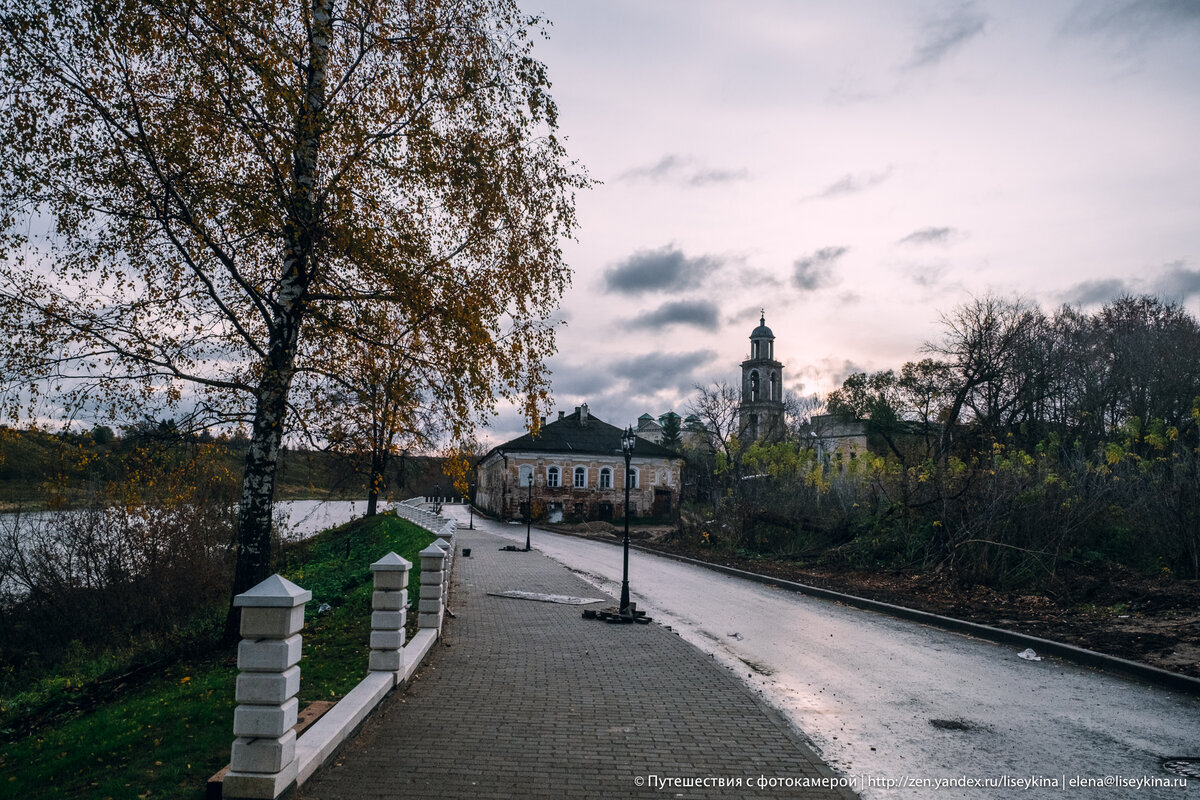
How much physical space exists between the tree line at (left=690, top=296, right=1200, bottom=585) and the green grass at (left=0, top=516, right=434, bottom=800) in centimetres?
1272

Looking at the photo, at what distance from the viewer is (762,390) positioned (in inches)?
2776

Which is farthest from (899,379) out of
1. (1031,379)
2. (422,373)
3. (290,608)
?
(290,608)

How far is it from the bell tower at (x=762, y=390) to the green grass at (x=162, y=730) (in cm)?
5661

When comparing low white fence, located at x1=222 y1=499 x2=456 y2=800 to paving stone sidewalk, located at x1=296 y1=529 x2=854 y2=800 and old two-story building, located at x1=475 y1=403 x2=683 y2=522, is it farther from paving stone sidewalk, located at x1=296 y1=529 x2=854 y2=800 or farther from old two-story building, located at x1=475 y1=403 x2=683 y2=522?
old two-story building, located at x1=475 y1=403 x2=683 y2=522

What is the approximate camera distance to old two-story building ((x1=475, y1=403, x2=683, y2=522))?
52969 mm

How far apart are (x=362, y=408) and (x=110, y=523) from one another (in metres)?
11.2

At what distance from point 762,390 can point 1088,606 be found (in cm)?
5829

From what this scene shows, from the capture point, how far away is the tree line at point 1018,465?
50.2 ft

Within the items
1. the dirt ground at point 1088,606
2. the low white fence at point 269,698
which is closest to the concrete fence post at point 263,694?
the low white fence at point 269,698

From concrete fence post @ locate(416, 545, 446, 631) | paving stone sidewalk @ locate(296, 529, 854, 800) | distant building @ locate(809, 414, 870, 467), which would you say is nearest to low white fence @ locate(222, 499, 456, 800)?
paving stone sidewalk @ locate(296, 529, 854, 800)

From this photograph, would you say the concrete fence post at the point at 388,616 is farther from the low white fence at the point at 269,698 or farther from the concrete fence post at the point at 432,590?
the low white fence at the point at 269,698

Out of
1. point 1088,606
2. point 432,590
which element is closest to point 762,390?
point 1088,606

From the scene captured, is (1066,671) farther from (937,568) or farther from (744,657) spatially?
(937,568)

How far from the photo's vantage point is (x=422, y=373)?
34.6 ft
